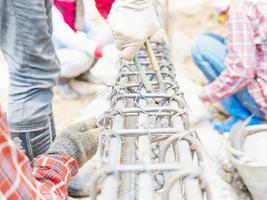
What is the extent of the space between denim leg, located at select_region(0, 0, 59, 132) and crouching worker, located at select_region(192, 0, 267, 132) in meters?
0.99

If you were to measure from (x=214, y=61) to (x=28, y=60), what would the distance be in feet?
4.36

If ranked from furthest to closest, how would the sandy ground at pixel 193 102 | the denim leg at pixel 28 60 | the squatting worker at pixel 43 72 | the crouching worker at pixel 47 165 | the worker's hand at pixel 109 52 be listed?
1. the worker's hand at pixel 109 52
2. the sandy ground at pixel 193 102
3. the denim leg at pixel 28 60
4. the squatting worker at pixel 43 72
5. the crouching worker at pixel 47 165

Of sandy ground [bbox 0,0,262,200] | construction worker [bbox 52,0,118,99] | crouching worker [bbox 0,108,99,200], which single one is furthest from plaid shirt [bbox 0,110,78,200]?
construction worker [bbox 52,0,118,99]

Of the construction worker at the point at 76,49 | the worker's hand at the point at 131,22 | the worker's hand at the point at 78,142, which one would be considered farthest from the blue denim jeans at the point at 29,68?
the construction worker at the point at 76,49

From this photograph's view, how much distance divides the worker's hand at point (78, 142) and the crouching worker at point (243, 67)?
1002mm

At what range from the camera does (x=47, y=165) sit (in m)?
1.51

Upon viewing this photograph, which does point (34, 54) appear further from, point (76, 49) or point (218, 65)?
point (76, 49)

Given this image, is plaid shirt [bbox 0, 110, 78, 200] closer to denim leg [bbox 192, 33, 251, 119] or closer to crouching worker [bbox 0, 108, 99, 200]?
crouching worker [bbox 0, 108, 99, 200]

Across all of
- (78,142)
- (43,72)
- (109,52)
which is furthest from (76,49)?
(78,142)

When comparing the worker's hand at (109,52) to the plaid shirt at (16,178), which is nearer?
the plaid shirt at (16,178)

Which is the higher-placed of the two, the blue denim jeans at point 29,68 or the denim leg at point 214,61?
the blue denim jeans at point 29,68

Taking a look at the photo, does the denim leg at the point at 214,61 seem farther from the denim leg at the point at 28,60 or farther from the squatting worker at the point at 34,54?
the denim leg at the point at 28,60

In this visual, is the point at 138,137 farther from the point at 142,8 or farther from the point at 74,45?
the point at 74,45

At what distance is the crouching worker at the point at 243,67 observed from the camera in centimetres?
243
